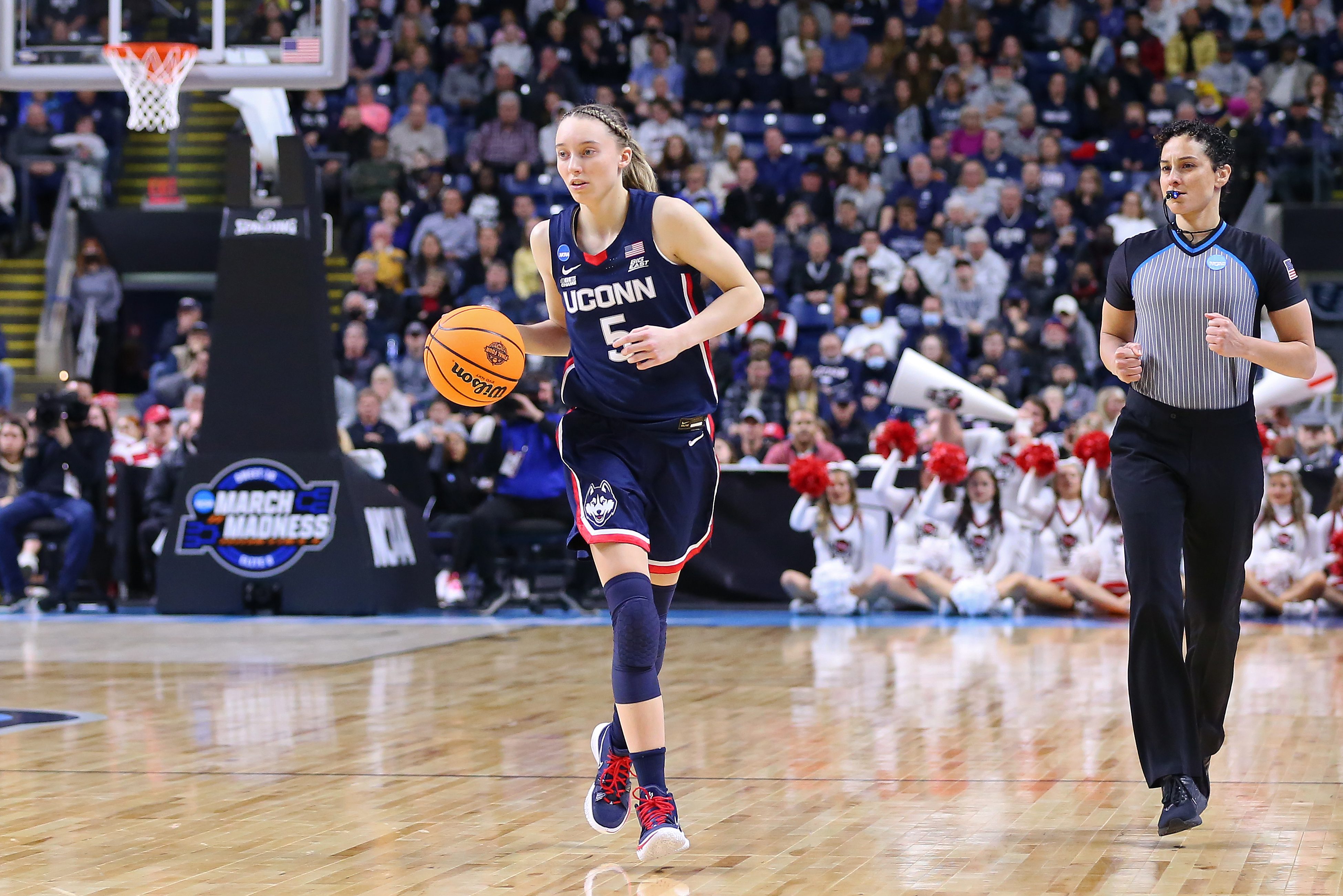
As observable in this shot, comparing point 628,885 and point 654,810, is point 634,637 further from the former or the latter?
point 628,885

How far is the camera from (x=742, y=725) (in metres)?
7.38

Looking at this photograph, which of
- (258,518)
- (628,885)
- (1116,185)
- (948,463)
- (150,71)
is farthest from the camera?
(1116,185)

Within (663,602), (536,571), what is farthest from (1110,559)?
(663,602)

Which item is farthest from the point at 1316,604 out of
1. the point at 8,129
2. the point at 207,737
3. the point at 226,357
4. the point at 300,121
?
the point at 8,129

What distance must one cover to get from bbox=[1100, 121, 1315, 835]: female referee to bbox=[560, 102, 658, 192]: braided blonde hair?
1.60 m

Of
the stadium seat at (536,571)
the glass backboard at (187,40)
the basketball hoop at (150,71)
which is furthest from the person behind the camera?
the stadium seat at (536,571)

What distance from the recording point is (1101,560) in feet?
45.6

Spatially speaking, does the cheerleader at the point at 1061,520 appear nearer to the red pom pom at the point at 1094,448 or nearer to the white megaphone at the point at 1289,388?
the red pom pom at the point at 1094,448

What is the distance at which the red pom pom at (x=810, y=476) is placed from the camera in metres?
13.8

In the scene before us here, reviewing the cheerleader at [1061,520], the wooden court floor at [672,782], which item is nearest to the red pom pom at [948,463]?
the cheerleader at [1061,520]

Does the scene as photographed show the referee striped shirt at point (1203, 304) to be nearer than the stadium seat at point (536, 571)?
Yes

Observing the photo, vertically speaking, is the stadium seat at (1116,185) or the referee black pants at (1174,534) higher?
the stadium seat at (1116,185)

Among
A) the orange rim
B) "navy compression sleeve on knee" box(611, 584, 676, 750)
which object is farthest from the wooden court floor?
the orange rim

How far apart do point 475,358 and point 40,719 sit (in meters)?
3.64
